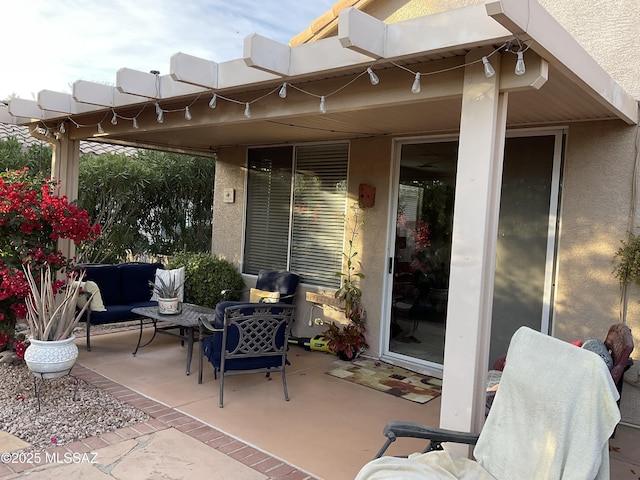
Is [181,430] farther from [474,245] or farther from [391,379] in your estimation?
[474,245]

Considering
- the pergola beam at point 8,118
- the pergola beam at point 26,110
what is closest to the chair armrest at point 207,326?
the pergola beam at point 26,110

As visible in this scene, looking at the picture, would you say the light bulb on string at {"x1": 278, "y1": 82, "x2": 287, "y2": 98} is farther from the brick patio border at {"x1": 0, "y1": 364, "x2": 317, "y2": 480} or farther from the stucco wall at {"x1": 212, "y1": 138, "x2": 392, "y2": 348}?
the brick patio border at {"x1": 0, "y1": 364, "x2": 317, "y2": 480}

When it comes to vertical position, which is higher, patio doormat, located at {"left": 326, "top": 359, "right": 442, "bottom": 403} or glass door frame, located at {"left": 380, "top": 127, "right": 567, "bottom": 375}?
glass door frame, located at {"left": 380, "top": 127, "right": 567, "bottom": 375}

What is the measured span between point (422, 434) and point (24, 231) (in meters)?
4.19

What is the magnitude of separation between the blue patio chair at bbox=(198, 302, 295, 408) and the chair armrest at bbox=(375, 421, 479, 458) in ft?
6.87

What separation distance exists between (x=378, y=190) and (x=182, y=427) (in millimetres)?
3538

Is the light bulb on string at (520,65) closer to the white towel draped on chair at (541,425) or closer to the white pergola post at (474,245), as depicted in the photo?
the white pergola post at (474,245)

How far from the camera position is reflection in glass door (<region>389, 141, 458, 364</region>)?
18.8 feet

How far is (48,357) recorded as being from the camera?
13.7 ft

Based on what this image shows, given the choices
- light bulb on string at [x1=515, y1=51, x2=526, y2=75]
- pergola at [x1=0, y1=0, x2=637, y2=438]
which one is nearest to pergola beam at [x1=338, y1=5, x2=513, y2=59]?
pergola at [x1=0, y1=0, x2=637, y2=438]

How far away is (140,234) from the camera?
10.9 meters

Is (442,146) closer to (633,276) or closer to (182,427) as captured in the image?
(633,276)

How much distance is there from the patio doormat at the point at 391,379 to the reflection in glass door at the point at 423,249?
12.6 inches

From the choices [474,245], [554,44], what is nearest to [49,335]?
[474,245]
